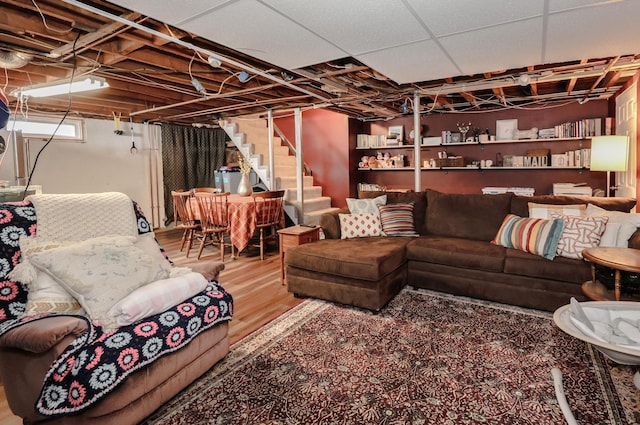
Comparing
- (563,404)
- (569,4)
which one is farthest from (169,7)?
(563,404)

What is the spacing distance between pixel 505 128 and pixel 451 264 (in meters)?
3.56

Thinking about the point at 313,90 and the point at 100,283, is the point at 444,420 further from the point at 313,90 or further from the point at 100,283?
the point at 313,90

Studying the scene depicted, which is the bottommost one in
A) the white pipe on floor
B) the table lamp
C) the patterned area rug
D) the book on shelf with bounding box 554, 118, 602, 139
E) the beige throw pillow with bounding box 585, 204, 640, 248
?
the patterned area rug

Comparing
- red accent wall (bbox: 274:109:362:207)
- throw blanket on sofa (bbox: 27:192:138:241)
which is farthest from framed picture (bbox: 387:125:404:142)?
throw blanket on sofa (bbox: 27:192:138:241)

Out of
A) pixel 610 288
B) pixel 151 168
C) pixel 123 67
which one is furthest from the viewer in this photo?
pixel 151 168

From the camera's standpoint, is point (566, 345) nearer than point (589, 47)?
Yes

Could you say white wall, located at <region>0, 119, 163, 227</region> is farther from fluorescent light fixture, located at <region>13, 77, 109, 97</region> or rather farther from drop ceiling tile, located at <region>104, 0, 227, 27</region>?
drop ceiling tile, located at <region>104, 0, 227, 27</region>

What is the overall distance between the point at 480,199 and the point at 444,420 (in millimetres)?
2535

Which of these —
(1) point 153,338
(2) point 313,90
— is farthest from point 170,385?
(2) point 313,90

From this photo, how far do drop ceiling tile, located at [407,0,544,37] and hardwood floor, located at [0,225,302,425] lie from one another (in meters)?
2.21

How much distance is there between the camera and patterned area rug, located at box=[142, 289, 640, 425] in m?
1.76

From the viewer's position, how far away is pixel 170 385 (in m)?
1.84

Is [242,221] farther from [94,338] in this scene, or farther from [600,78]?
[600,78]

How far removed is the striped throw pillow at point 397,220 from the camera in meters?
3.82
